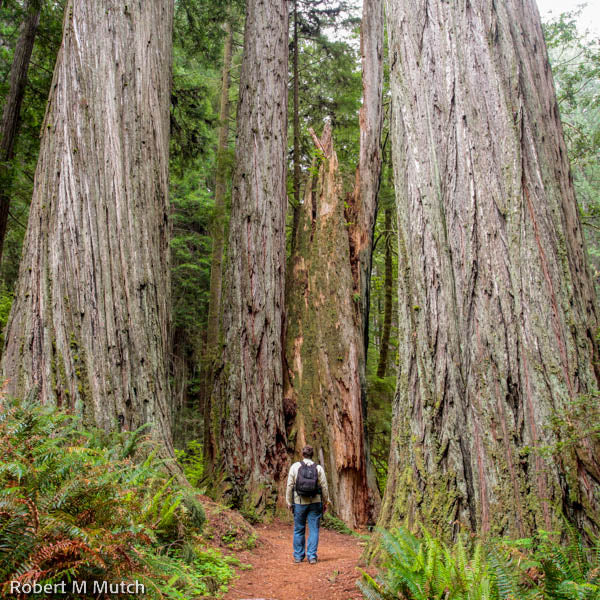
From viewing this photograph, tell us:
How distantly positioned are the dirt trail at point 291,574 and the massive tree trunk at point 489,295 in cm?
70

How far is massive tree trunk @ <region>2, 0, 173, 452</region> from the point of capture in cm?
459

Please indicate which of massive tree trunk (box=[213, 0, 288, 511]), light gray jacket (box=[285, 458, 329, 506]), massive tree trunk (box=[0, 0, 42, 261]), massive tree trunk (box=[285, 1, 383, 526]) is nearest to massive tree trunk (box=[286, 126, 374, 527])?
massive tree trunk (box=[285, 1, 383, 526])

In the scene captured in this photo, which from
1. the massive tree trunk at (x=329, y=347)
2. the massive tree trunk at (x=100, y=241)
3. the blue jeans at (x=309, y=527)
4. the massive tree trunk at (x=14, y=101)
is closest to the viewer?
the massive tree trunk at (x=100, y=241)

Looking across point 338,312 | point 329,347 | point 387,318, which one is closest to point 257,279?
point 338,312

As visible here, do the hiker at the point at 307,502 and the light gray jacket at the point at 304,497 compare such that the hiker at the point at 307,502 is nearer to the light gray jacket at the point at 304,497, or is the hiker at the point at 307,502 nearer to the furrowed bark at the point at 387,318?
the light gray jacket at the point at 304,497

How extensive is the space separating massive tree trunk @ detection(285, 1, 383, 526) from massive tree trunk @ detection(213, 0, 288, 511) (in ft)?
1.90

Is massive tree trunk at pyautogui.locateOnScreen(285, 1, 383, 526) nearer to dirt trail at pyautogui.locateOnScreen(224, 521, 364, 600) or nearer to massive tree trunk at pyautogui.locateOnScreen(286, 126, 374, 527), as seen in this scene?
massive tree trunk at pyautogui.locateOnScreen(286, 126, 374, 527)

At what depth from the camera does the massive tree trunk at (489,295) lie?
10.5 feet

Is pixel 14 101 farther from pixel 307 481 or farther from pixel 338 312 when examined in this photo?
pixel 307 481

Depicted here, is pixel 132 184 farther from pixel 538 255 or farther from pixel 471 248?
pixel 538 255

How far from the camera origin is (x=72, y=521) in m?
2.30

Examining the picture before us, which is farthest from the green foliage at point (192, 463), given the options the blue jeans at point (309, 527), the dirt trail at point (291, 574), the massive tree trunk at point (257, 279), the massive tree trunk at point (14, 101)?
the massive tree trunk at point (14, 101)

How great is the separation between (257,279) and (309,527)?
4.15 m

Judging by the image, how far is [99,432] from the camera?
432 centimetres
